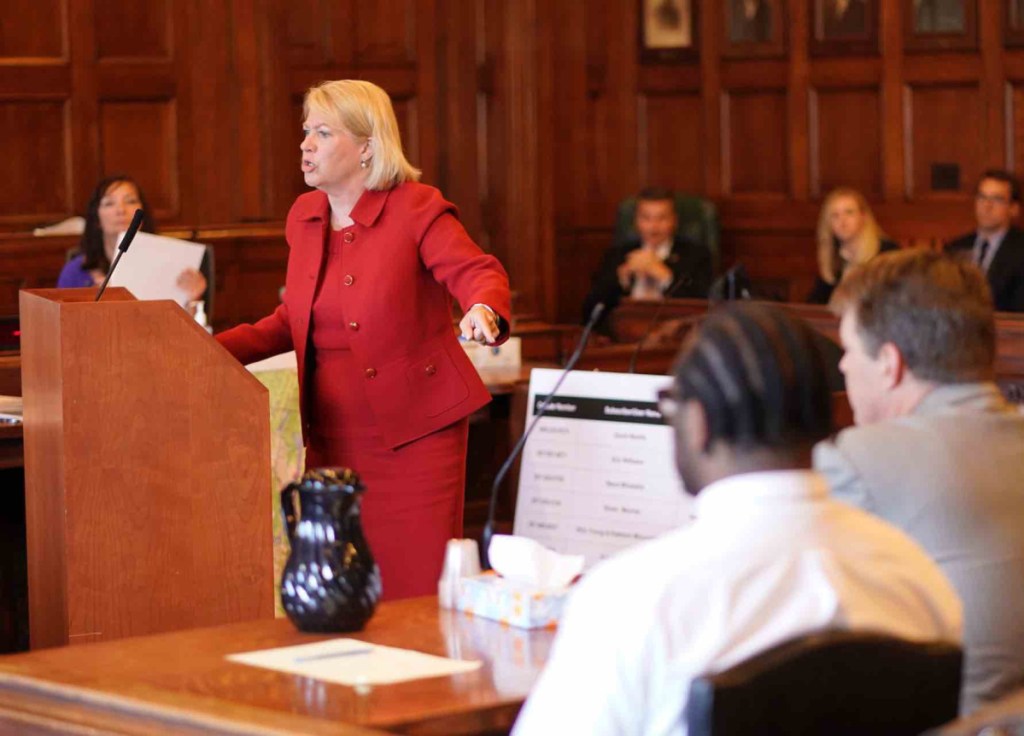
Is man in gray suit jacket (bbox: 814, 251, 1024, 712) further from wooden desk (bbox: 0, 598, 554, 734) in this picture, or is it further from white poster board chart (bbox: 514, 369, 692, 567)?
white poster board chart (bbox: 514, 369, 692, 567)

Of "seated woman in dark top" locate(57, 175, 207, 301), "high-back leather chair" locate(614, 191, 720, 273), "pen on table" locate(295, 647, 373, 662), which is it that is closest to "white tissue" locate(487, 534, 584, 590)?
"pen on table" locate(295, 647, 373, 662)

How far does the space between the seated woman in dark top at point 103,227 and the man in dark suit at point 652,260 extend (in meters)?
2.44

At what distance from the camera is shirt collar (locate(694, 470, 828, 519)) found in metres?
1.48

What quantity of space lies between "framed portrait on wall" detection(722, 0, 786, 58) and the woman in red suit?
5.76 m

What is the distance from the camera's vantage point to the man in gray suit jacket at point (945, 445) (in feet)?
6.45

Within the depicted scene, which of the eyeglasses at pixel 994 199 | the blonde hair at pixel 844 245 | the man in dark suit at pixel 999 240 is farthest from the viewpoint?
the blonde hair at pixel 844 245

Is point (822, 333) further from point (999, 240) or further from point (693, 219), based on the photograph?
point (693, 219)

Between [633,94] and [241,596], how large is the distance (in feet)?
21.1

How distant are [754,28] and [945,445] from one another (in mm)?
7073

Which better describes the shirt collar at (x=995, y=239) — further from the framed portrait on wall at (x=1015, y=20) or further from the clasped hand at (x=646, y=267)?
the clasped hand at (x=646, y=267)

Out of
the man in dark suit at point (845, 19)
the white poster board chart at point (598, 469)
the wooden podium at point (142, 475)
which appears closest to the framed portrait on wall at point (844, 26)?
the man in dark suit at point (845, 19)

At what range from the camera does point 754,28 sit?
878 cm

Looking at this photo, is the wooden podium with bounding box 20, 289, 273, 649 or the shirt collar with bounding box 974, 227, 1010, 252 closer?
the wooden podium with bounding box 20, 289, 273, 649

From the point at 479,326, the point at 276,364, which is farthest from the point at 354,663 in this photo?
the point at 276,364
